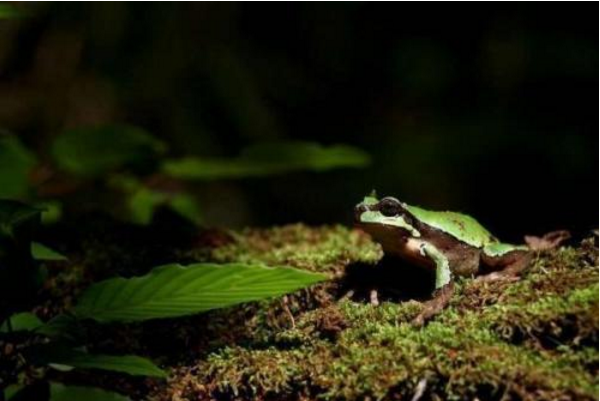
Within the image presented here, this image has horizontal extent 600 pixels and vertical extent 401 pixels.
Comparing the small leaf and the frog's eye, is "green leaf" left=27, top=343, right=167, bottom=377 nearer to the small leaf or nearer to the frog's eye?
the small leaf

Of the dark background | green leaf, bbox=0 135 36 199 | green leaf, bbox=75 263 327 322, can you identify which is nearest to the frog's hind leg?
green leaf, bbox=75 263 327 322

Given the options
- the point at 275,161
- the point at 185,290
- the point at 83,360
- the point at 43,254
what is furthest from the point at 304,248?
the point at 83,360

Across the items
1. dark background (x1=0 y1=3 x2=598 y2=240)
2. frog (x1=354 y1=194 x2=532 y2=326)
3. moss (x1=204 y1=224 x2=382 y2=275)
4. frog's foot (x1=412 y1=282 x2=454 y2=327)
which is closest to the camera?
frog's foot (x1=412 y1=282 x2=454 y2=327)

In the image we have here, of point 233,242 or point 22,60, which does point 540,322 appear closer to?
point 233,242

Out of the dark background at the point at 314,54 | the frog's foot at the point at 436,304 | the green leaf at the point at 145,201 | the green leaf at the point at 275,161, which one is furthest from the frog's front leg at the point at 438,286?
the dark background at the point at 314,54

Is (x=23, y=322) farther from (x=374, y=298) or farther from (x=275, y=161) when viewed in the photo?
(x=275, y=161)

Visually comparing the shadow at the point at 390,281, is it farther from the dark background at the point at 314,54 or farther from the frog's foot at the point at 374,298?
the dark background at the point at 314,54
